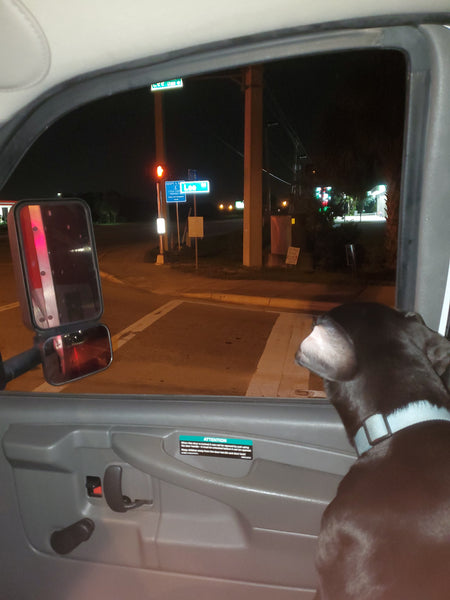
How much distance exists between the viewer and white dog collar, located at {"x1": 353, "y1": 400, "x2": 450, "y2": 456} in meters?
1.53

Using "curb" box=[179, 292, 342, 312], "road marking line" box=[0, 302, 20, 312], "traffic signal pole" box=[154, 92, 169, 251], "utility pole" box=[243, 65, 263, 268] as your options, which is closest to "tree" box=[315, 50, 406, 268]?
"utility pole" box=[243, 65, 263, 268]

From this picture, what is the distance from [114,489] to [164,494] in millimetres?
216

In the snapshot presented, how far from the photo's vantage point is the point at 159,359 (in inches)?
270

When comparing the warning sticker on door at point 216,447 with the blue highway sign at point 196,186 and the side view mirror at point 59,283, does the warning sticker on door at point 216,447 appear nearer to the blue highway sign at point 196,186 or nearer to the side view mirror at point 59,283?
the side view mirror at point 59,283

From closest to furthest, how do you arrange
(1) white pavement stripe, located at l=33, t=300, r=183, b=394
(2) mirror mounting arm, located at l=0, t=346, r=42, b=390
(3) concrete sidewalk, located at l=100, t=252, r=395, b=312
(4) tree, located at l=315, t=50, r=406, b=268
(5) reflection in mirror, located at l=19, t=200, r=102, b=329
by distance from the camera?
(5) reflection in mirror, located at l=19, t=200, r=102, b=329, (2) mirror mounting arm, located at l=0, t=346, r=42, b=390, (1) white pavement stripe, located at l=33, t=300, r=183, b=394, (3) concrete sidewalk, located at l=100, t=252, r=395, b=312, (4) tree, located at l=315, t=50, r=406, b=268

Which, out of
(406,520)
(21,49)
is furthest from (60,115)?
(406,520)

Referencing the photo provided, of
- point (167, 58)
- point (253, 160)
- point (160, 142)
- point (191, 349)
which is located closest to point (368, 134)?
point (253, 160)

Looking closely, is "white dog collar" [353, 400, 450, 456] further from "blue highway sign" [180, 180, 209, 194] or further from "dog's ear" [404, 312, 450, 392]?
"blue highway sign" [180, 180, 209, 194]

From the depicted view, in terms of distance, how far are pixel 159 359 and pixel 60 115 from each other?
5.18m

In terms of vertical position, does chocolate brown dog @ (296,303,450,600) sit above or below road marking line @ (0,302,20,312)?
above

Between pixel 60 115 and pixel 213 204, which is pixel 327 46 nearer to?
pixel 60 115

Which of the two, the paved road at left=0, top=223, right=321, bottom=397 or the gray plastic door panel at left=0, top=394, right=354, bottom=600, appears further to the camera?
the paved road at left=0, top=223, right=321, bottom=397

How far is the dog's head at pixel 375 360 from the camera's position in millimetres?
1579

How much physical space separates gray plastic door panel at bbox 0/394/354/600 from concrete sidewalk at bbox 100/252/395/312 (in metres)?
8.32
